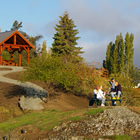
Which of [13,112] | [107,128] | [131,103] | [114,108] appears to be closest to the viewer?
[107,128]

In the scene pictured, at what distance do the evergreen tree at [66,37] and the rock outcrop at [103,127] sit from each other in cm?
3972

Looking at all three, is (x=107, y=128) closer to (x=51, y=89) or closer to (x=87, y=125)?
(x=87, y=125)

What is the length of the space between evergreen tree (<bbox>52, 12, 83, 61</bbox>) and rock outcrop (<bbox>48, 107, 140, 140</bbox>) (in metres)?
39.7

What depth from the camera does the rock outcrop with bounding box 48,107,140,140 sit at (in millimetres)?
11469

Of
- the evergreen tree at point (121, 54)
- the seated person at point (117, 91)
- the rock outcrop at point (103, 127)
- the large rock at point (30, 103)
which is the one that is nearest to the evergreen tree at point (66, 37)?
the evergreen tree at point (121, 54)

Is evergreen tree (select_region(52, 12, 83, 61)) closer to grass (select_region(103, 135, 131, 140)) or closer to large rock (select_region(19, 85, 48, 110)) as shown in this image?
large rock (select_region(19, 85, 48, 110))

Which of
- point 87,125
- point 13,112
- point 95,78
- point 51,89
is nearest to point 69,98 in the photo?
point 51,89

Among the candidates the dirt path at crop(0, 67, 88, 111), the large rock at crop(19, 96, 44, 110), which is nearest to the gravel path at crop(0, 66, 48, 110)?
the large rock at crop(19, 96, 44, 110)

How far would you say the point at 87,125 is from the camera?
12.2 metres

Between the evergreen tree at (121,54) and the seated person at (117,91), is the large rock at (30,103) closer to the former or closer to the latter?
the seated person at (117,91)

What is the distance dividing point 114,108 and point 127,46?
138 feet

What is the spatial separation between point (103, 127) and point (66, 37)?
142ft

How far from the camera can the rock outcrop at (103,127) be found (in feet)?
37.6

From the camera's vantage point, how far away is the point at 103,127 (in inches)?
471
